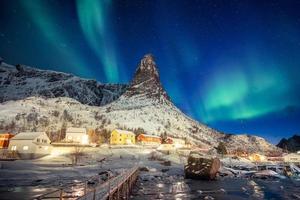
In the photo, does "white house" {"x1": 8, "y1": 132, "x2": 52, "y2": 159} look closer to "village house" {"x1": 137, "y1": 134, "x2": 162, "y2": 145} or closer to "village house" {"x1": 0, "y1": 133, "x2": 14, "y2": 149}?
"village house" {"x1": 0, "y1": 133, "x2": 14, "y2": 149}

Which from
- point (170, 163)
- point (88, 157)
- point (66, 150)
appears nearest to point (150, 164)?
point (170, 163)

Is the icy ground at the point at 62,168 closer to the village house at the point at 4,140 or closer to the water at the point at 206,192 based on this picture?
the water at the point at 206,192

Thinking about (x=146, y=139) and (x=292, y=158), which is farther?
(x=146, y=139)

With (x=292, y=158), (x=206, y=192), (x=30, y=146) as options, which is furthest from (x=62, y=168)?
(x=292, y=158)

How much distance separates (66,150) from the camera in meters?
90.2

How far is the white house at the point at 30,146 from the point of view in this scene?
88.6m

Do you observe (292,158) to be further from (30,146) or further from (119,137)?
(30,146)

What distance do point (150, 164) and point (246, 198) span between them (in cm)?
4749

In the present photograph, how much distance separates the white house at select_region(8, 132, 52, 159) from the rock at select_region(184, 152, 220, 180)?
4499 centimetres

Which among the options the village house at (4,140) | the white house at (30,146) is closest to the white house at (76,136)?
the village house at (4,140)

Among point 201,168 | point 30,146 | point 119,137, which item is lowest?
point 201,168

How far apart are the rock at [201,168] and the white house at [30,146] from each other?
44992mm

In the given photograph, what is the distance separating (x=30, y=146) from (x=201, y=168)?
54284 mm

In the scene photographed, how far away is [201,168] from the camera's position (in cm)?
6688
